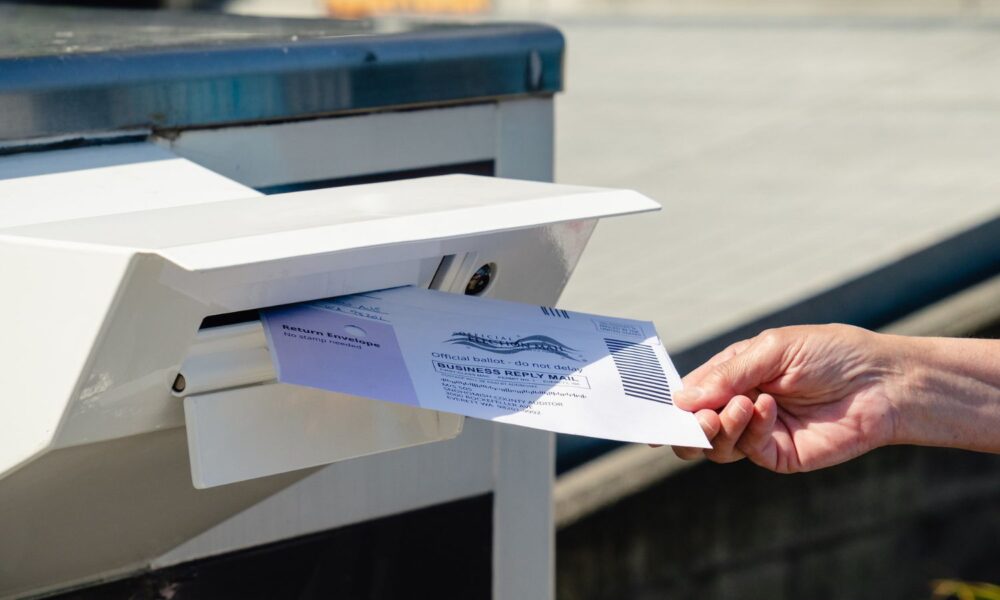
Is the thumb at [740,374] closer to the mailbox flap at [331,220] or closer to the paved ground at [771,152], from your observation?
the mailbox flap at [331,220]

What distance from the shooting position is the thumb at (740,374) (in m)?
1.37

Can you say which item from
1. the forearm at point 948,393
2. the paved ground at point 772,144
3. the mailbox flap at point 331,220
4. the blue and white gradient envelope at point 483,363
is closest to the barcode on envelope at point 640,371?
the blue and white gradient envelope at point 483,363

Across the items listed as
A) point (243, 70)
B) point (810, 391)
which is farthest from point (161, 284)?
point (810, 391)

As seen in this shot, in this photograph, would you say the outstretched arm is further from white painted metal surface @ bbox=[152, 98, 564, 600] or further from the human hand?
white painted metal surface @ bbox=[152, 98, 564, 600]

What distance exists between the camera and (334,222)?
3.59 feet

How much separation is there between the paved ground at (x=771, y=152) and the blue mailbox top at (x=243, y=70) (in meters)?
2.15

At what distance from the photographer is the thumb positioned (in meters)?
1.37

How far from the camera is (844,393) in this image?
1.60 metres

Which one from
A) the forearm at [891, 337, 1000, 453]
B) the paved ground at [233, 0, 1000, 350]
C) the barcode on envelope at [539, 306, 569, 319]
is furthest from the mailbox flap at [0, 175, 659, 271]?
Answer: the paved ground at [233, 0, 1000, 350]

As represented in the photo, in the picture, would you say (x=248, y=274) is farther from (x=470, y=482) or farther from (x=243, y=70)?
(x=470, y=482)

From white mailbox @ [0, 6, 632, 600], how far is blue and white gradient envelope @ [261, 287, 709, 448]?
1.4 inches

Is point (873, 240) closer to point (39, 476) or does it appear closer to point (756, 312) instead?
point (756, 312)

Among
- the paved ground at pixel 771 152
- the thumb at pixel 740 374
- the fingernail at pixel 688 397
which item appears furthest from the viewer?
the paved ground at pixel 771 152

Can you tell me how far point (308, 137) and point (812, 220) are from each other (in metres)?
3.75
